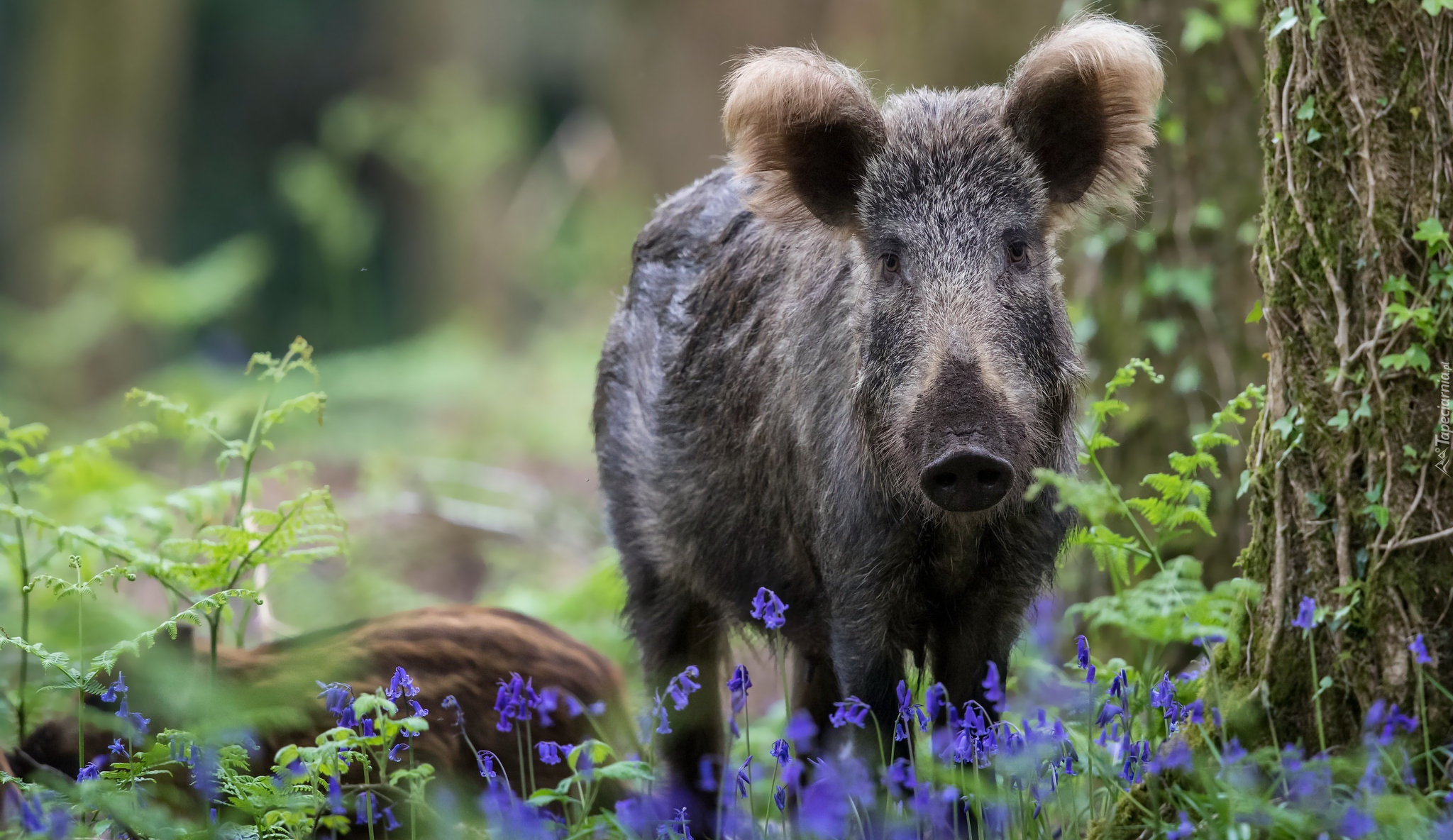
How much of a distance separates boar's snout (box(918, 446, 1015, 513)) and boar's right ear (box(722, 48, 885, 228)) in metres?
0.95

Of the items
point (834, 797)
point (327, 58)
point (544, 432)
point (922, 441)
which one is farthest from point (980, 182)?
point (327, 58)

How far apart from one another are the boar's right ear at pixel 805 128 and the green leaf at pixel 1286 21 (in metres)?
1.03

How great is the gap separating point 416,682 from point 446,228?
13.6 metres

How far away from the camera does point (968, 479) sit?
10.2 feet

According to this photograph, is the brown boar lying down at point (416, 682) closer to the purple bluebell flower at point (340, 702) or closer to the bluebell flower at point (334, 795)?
the purple bluebell flower at point (340, 702)

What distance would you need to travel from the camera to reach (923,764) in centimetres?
373

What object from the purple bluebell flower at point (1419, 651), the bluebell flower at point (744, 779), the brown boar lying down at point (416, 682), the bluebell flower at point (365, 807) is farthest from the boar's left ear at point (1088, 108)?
the bluebell flower at point (365, 807)

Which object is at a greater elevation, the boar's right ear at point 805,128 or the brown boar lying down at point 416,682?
the boar's right ear at point 805,128

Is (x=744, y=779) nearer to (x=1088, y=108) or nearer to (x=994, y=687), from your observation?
(x=994, y=687)

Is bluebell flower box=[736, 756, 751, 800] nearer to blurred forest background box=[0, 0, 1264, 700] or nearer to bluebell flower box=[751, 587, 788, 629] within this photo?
bluebell flower box=[751, 587, 788, 629]

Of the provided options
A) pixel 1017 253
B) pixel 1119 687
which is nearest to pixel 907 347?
pixel 1017 253

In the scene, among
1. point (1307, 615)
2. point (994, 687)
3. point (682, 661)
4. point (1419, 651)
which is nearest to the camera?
point (1419, 651)

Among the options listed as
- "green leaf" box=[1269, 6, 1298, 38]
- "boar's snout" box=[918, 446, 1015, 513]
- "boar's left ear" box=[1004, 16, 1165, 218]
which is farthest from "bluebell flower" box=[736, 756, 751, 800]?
"green leaf" box=[1269, 6, 1298, 38]

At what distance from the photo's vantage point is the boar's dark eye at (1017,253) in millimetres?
3604
